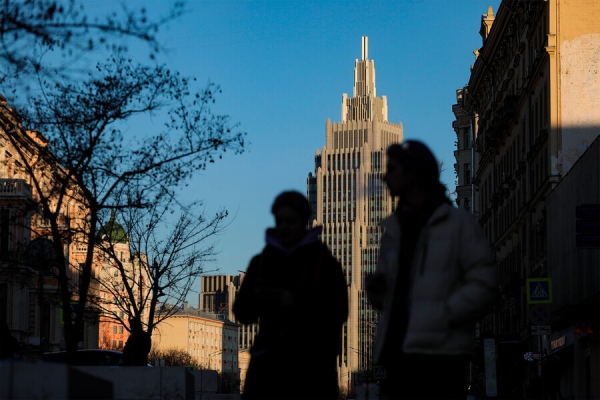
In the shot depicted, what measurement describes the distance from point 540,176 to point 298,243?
1879 inches

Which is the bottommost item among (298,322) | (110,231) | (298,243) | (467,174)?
(298,322)

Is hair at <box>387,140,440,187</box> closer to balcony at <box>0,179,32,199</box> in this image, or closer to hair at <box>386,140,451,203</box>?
hair at <box>386,140,451,203</box>

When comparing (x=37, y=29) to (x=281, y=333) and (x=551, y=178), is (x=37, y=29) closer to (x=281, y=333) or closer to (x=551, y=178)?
(x=281, y=333)

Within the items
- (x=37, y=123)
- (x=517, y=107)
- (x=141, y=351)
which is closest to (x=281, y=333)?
(x=37, y=123)

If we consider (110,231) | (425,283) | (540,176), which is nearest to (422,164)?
(425,283)

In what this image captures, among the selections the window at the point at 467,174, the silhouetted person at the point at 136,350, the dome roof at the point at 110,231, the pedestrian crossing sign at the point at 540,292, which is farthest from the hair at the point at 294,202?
the window at the point at 467,174

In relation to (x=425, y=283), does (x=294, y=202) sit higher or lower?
higher

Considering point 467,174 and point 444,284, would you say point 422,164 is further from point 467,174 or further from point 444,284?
point 467,174

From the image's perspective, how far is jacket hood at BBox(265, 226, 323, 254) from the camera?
7.81 meters

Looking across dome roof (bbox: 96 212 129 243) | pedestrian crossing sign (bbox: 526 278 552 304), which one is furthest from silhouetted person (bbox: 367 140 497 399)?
pedestrian crossing sign (bbox: 526 278 552 304)

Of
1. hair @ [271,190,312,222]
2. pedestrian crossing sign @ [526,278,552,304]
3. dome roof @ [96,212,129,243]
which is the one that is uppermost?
dome roof @ [96,212,129,243]

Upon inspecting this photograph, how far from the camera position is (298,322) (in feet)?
25.2

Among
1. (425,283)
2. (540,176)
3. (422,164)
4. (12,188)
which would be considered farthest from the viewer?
(12,188)

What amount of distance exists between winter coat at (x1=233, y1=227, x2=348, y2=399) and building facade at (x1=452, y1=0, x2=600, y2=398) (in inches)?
993
